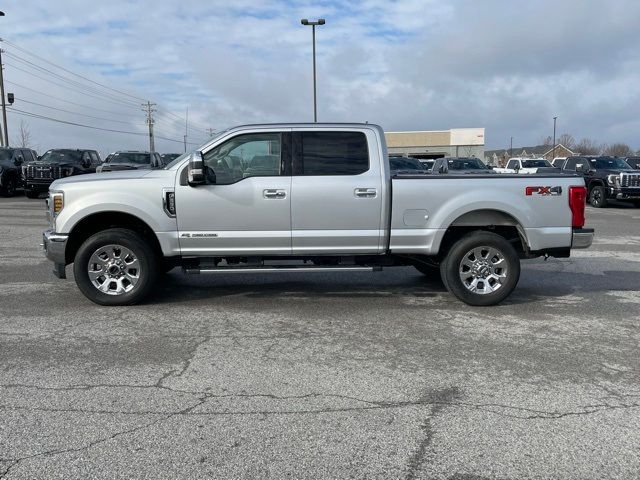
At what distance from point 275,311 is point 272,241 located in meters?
0.78

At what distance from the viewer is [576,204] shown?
6418mm

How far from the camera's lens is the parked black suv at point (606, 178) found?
65.3 ft

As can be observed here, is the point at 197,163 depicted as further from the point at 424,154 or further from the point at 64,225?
the point at 424,154

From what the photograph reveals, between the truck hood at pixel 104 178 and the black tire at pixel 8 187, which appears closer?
the truck hood at pixel 104 178

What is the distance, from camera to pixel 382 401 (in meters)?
3.98

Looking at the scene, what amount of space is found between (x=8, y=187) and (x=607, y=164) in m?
23.8

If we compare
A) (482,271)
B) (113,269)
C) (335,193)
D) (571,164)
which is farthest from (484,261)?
(571,164)

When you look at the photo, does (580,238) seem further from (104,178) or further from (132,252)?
(104,178)

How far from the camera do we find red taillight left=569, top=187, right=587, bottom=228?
6.38m

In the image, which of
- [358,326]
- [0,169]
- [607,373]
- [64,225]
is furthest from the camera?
[0,169]

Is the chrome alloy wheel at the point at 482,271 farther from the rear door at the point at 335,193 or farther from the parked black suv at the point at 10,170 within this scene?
the parked black suv at the point at 10,170

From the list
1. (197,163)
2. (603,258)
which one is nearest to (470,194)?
(197,163)

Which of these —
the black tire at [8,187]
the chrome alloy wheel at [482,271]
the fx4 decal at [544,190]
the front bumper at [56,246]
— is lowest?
the chrome alloy wheel at [482,271]

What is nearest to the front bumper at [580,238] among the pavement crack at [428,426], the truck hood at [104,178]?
the pavement crack at [428,426]
